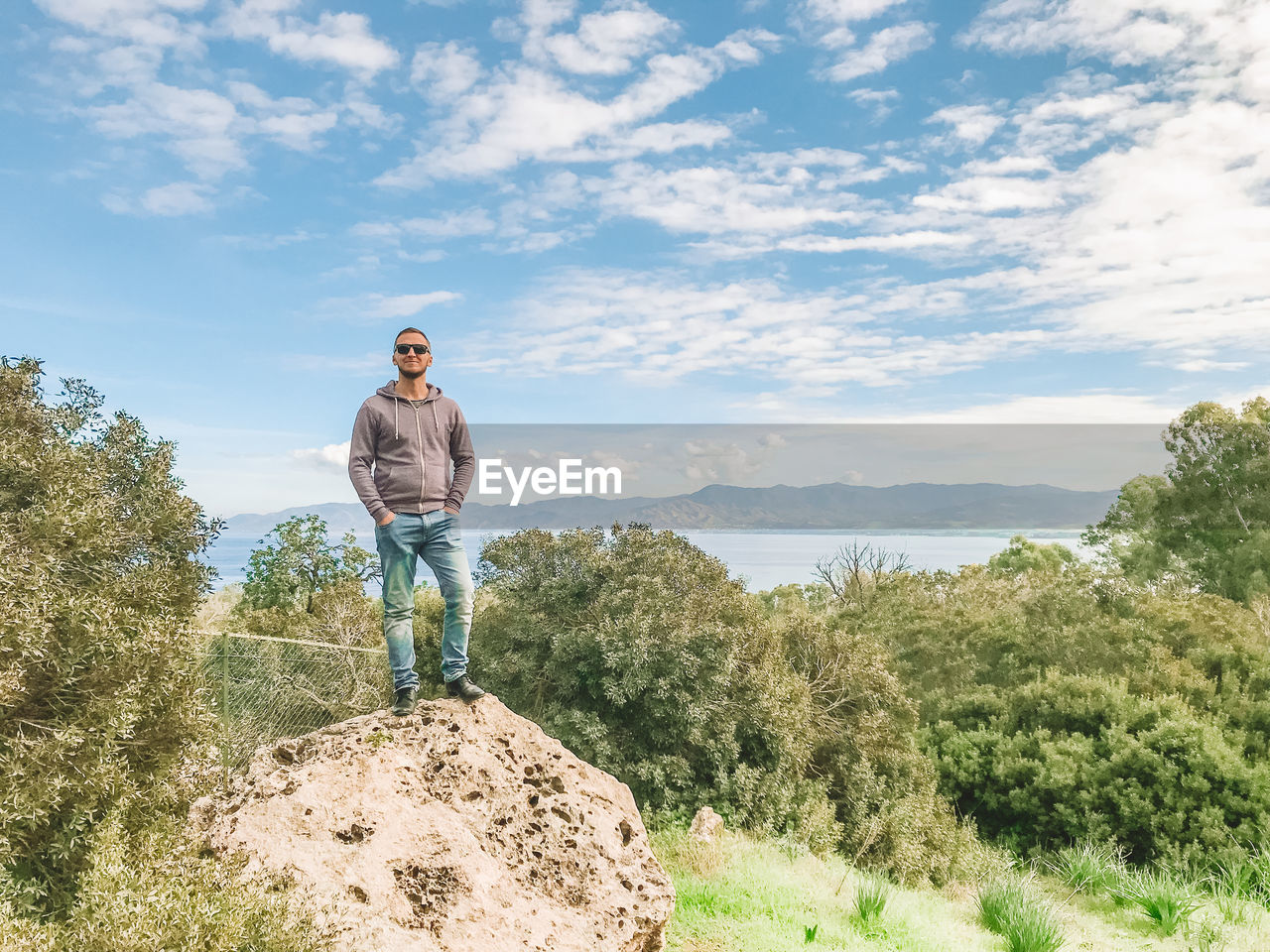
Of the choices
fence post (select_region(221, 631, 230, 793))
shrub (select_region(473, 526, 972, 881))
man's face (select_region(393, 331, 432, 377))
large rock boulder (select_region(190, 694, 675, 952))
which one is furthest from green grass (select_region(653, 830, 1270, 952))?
man's face (select_region(393, 331, 432, 377))

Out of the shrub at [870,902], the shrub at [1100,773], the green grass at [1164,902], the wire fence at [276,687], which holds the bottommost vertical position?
the shrub at [1100,773]

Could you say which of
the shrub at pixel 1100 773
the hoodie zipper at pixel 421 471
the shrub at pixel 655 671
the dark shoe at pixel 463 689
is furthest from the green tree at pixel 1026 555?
the hoodie zipper at pixel 421 471

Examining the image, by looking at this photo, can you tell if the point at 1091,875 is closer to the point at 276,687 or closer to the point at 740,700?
the point at 740,700

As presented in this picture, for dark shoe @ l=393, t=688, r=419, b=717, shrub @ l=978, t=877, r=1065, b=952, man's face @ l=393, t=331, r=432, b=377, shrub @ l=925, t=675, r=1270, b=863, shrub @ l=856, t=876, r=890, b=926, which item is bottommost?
shrub @ l=925, t=675, r=1270, b=863

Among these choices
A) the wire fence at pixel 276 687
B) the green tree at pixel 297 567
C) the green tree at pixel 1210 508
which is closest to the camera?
the wire fence at pixel 276 687

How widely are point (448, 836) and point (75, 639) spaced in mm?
3193

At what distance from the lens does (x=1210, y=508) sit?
31953 millimetres

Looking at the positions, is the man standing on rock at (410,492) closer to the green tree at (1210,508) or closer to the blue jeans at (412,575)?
the blue jeans at (412,575)

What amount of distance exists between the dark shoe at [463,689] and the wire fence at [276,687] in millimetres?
2216

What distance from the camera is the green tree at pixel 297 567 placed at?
2228 centimetres

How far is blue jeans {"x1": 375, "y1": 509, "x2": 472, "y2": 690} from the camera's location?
6.62m

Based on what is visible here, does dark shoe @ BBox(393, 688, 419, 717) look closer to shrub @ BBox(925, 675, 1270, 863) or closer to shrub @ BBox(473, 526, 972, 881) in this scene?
shrub @ BBox(473, 526, 972, 881)

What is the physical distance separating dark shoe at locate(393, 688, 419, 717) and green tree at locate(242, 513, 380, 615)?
53.1ft

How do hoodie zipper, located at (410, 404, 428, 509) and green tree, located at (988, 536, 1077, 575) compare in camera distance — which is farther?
green tree, located at (988, 536, 1077, 575)
